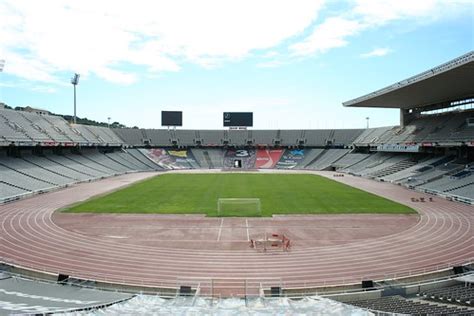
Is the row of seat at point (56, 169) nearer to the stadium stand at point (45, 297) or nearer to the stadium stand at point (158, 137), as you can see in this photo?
the stadium stand at point (158, 137)

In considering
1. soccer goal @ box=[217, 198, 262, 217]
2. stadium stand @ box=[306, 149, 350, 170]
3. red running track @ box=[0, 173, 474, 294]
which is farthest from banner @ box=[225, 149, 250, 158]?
red running track @ box=[0, 173, 474, 294]

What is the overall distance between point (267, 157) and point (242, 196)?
2025 inches

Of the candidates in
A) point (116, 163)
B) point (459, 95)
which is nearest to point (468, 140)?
point (459, 95)

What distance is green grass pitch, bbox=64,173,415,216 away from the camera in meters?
31.5

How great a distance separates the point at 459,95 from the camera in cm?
5034

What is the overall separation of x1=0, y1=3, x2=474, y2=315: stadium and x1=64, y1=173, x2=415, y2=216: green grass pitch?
0.21 meters

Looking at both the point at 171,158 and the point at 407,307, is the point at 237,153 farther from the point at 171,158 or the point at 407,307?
the point at 407,307

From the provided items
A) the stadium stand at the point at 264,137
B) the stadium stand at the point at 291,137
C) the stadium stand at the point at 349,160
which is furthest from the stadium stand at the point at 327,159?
the stadium stand at the point at 264,137

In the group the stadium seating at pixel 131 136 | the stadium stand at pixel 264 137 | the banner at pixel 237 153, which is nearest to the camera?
the stadium seating at pixel 131 136

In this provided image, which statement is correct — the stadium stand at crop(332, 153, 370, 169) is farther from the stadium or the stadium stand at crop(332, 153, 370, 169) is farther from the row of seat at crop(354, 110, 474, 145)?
the stadium

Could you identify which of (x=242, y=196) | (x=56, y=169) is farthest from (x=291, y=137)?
(x=242, y=196)

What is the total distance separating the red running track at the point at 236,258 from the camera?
16828 mm

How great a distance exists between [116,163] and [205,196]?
38.4 meters

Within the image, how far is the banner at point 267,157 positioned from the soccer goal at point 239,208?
51.7 m
